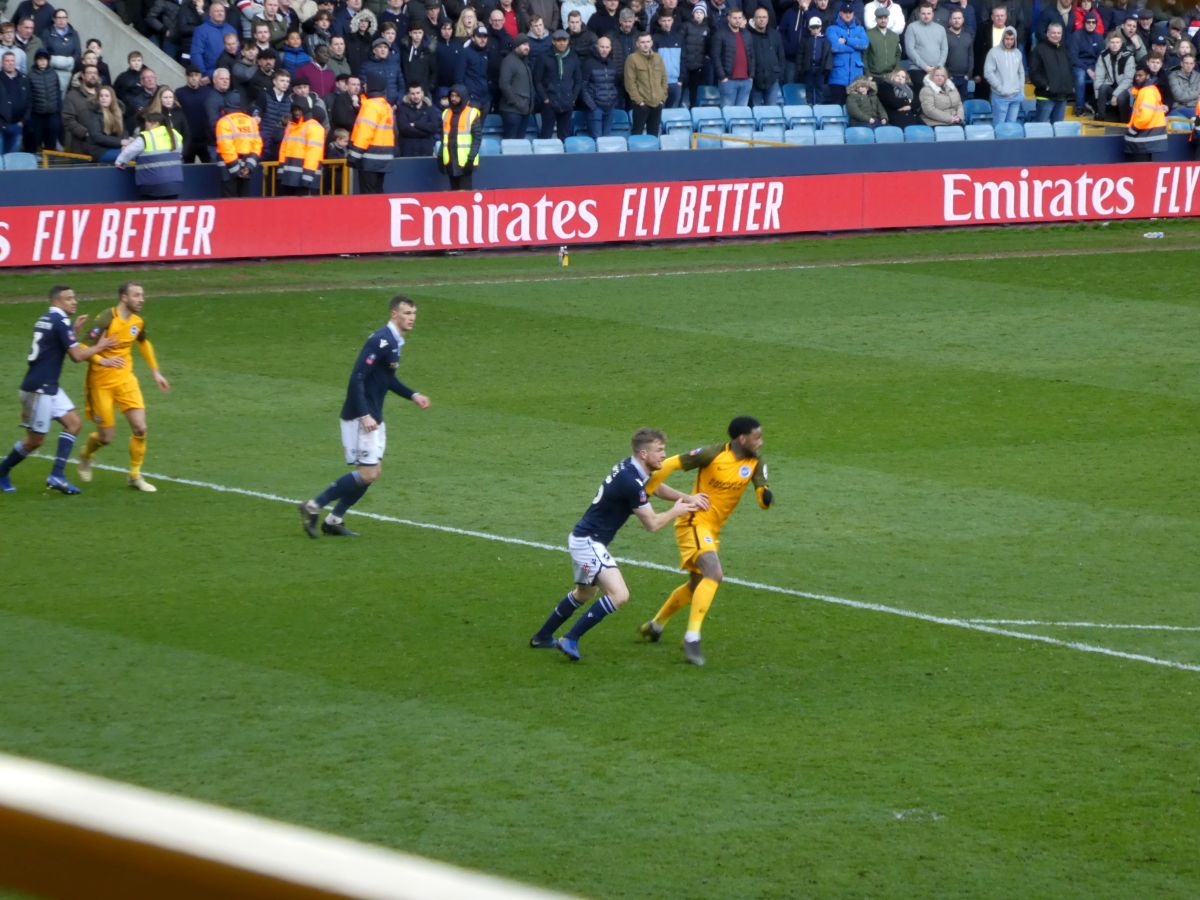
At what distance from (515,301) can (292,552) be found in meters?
12.3

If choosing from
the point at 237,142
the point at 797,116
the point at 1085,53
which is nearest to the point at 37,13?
the point at 237,142

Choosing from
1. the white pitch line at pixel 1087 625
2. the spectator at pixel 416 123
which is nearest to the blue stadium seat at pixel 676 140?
the spectator at pixel 416 123

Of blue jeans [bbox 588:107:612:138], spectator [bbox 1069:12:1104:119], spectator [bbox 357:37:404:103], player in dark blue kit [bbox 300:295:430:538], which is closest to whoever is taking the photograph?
player in dark blue kit [bbox 300:295:430:538]

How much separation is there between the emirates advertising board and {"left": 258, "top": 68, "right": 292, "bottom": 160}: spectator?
180 cm

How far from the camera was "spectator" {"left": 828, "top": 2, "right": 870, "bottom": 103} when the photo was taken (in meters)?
35.5

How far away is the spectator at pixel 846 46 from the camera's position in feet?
116

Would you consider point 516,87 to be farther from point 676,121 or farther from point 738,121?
point 738,121

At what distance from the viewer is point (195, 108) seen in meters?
28.8

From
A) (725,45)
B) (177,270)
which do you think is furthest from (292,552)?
(725,45)

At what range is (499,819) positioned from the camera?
855cm

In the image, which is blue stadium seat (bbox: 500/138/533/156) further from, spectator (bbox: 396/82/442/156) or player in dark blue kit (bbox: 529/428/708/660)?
player in dark blue kit (bbox: 529/428/708/660)

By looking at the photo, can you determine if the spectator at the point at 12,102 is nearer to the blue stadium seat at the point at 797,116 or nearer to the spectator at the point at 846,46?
the blue stadium seat at the point at 797,116

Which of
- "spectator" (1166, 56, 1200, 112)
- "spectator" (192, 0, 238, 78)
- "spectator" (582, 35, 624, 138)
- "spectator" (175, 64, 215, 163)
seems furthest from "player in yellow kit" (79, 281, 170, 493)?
"spectator" (1166, 56, 1200, 112)

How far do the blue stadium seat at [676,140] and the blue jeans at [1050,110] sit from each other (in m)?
8.36
